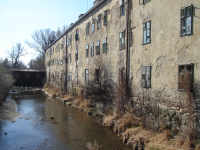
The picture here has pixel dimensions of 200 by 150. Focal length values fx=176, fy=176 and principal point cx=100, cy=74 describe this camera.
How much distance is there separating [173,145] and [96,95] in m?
7.70

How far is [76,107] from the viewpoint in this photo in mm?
16688

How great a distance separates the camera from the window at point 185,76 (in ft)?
23.0

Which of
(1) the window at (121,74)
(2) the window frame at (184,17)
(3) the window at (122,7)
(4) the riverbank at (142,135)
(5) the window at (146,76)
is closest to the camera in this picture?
(4) the riverbank at (142,135)

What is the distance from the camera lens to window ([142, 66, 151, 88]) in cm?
932

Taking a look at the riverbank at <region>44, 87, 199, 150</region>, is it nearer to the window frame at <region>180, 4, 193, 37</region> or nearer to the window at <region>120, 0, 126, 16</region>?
the window frame at <region>180, 4, 193, 37</region>

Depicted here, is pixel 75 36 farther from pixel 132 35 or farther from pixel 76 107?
pixel 132 35

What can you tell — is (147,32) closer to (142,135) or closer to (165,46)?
(165,46)

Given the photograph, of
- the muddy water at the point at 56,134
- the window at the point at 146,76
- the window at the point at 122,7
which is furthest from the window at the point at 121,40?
the muddy water at the point at 56,134

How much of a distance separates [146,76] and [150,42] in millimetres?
1824

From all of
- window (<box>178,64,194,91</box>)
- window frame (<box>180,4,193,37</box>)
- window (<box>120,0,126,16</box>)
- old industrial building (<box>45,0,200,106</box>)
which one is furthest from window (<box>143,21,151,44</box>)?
window (<box>120,0,126,16</box>)

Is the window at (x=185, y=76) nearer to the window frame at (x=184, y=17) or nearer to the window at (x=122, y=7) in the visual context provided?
the window frame at (x=184, y=17)

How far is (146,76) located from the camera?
31.3 ft

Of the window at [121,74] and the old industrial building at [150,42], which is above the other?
the old industrial building at [150,42]

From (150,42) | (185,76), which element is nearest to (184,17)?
(150,42)
